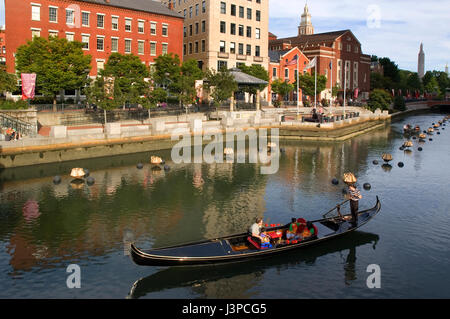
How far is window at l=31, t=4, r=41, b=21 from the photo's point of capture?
58.8m

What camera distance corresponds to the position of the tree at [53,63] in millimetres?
50562

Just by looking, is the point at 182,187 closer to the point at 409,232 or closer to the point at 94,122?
the point at 409,232

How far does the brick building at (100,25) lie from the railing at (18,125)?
18.1 m

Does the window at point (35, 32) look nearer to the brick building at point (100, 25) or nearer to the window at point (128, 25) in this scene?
the brick building at point (100, 25)

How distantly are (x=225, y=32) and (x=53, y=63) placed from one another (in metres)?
39.8

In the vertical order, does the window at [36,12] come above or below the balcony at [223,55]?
above

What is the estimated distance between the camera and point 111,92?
50.6 metres

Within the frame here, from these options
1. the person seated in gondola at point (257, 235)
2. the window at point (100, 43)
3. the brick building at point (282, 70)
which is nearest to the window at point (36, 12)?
the window at point (100, 43)

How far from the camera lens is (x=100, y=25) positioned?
65375 millimetres

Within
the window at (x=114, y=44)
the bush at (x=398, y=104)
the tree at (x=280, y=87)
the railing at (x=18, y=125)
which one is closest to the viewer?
the railing at (x=18, y=125)

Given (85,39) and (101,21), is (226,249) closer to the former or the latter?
(85,39)

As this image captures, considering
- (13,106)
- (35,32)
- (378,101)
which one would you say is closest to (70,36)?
(35,32)

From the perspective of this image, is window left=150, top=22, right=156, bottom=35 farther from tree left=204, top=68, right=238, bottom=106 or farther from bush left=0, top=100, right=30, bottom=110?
bush left=0, top=100, right=30, bottom=110
